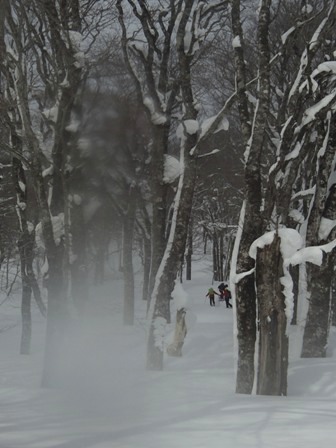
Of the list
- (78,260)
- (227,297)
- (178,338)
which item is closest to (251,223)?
(78,260)

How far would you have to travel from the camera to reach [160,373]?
10031mm

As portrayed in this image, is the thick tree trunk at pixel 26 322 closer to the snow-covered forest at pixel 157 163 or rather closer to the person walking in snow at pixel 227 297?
the snow-covered forest at pixel 157 163

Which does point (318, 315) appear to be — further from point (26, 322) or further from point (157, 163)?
point (26, 322)

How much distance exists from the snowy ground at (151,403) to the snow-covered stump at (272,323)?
0.39 metres

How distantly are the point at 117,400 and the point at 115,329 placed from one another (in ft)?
27.2

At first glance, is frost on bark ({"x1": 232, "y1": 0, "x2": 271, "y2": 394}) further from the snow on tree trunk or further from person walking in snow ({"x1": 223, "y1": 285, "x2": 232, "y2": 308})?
person walking in snow ({"x1": 223, "y1": 285, "x2": 232, "y2": 308})

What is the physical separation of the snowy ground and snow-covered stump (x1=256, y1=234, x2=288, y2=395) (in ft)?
1.28

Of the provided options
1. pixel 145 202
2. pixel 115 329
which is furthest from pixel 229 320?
pixel 145 202

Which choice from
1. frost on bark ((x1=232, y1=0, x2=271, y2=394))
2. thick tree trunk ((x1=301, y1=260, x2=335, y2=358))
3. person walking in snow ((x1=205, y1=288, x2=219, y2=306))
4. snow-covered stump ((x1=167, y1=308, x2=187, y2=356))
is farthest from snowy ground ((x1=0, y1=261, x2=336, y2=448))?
person walking in snow ((x1=205, y1=288, x2=219, y2=306))

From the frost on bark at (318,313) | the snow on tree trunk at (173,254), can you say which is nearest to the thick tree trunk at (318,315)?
the frost on bark at (318,313)

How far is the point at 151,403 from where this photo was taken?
7059 millimetres

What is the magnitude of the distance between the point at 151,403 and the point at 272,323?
1.88 m

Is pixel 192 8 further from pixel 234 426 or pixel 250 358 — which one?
pixel 234 426

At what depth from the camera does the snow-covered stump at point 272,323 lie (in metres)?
7.44
